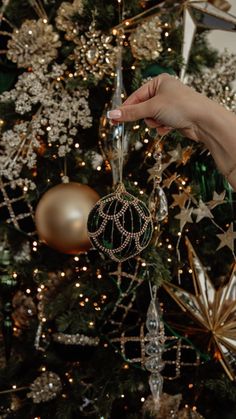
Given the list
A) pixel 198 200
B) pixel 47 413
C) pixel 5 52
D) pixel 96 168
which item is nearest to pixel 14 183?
pixel 96 168

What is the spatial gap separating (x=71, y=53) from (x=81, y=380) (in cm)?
81

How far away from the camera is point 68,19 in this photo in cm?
139

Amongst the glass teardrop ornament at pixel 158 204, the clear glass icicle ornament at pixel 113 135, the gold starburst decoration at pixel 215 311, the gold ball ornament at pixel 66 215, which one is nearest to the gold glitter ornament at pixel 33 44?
the clear glass icicle ornament at pixel 113 135

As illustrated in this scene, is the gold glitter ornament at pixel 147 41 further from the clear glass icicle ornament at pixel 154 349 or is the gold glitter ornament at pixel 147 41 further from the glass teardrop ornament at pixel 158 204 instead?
the clear glass icicle ornament at pixel 154 349

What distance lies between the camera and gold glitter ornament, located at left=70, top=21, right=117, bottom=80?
1.36 m

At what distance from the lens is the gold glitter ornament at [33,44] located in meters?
1.41

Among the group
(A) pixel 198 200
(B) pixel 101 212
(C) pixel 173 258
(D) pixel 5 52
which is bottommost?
(C) pixel 173 258

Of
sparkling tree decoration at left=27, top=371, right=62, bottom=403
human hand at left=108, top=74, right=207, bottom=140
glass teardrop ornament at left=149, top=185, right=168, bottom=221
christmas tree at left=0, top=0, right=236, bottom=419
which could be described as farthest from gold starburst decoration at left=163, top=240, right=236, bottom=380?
human hand at left=108, top=74, right=207, bottom=140

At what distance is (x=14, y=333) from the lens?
5.43 feet

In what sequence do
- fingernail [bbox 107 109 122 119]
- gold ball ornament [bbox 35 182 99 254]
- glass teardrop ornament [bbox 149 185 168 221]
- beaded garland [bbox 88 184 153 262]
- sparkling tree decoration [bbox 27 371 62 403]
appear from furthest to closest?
sparkling tree decoration [bbox 27 371 62 403] < gold ball ornament [bbox 35 182 99 254] < glass teardrop ornament [bbox 149 185 168 221] < beaded garland [bbox 88 184 153 262] < fingernail [bbox 107 109 122 119]

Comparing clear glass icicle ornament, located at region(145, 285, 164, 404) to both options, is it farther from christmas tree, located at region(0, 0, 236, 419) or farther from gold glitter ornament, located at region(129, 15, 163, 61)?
gold glitter ornament, located at region(129, 15, 163, 61)

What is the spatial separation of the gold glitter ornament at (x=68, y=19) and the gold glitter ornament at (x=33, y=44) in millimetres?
27

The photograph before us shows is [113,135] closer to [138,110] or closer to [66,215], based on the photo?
[66,215]

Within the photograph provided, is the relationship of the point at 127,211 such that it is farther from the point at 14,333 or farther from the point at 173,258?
the point at 14,333
